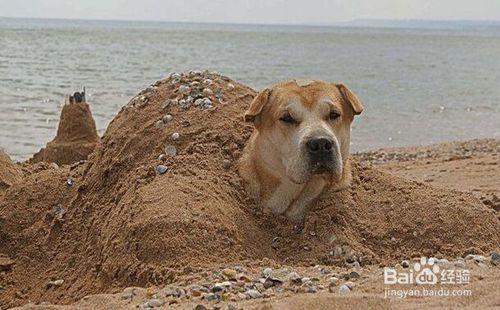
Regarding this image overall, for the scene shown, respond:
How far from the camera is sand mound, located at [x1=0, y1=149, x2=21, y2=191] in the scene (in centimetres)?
696

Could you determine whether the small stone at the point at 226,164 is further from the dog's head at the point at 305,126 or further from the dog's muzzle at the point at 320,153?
the dog's muzzle at the point at 320,153

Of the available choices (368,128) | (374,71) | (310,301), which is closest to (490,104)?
(368,128)

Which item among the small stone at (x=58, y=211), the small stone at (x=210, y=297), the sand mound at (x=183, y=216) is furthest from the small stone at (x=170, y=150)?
the small stone at (x=210, y=297)

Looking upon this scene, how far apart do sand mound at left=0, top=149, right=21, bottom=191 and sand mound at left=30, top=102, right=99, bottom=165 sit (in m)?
2.26

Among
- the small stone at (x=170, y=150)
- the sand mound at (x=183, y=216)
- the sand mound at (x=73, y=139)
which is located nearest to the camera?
the sand mound at (x=183, y=216)

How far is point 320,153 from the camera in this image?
4.73m

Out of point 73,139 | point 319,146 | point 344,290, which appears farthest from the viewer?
point 73,139

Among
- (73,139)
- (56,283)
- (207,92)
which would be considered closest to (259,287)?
(56,283)

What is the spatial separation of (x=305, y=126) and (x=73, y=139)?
19.3ft

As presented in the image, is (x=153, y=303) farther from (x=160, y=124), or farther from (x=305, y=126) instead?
A: (x=160, y=124)

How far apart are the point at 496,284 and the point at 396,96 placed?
21.9 m

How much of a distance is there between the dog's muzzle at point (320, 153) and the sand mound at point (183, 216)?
0.43 metres

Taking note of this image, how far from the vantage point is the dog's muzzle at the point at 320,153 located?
470 cm

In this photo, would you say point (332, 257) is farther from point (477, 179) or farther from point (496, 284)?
point (477, 179)
